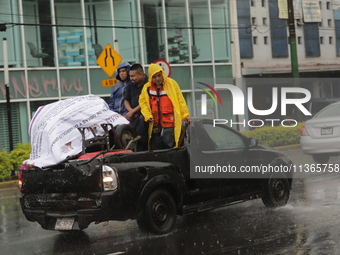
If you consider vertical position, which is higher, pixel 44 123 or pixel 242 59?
pixel 242 59

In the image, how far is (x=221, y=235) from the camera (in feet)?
27.6

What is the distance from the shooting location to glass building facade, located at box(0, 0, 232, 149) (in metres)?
26.4

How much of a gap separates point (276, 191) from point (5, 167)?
11310 mm

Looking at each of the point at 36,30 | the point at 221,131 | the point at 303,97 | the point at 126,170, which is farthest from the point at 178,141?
the point at 36,30

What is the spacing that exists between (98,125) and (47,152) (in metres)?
0.78

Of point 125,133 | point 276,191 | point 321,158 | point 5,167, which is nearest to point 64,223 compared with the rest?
point 125,133

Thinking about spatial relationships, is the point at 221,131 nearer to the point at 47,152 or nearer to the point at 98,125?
the point at 98,125

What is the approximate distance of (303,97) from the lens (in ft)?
39.1

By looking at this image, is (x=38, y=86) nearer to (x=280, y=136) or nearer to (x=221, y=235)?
(x=280, y=136)

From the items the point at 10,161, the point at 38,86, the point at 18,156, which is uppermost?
the point at 38,86

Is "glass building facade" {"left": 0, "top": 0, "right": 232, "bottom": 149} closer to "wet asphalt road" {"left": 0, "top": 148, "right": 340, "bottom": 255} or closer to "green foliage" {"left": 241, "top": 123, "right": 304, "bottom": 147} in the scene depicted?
"green foliage" {"left": 241, "top": 123, "right": 304, "bottom": 147}

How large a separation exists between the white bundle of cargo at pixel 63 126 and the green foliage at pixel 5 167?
11.0m

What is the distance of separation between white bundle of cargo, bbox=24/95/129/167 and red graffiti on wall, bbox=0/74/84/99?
17.4m

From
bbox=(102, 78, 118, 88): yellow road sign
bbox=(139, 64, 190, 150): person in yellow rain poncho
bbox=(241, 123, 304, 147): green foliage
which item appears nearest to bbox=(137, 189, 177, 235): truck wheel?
bbox=(139, 64, 190, 150): person in yellow rain poncho
